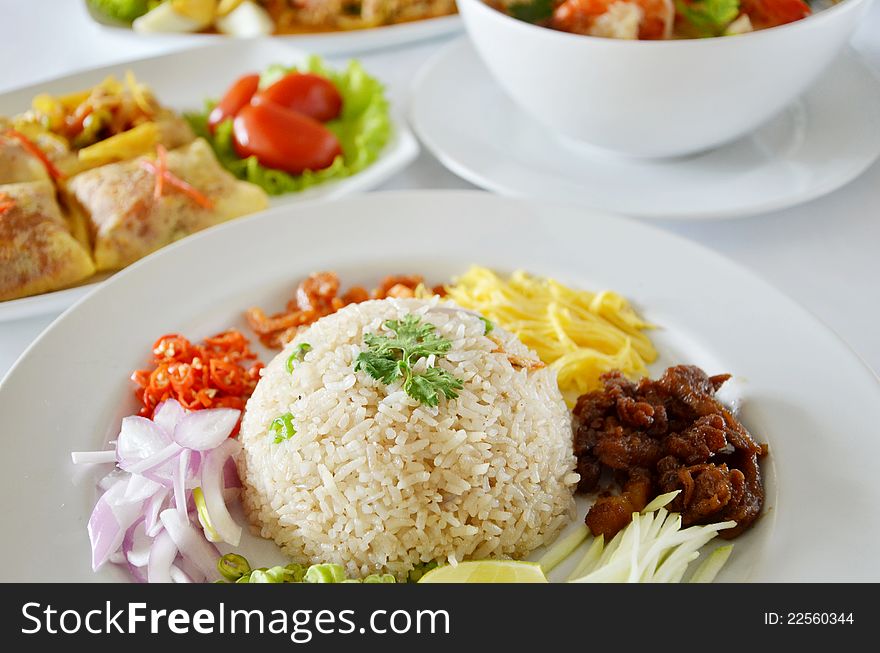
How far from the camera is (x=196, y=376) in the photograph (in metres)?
3.19

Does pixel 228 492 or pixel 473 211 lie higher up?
pixel 473 211

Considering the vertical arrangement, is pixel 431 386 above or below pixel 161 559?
above

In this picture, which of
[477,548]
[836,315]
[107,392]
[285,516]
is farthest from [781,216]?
[107,392]

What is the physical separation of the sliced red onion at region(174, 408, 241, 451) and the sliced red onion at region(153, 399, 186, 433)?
0.03 metres

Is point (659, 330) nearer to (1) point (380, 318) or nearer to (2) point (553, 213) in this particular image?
(2) point (553, 213)

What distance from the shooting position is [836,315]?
11.6 ft

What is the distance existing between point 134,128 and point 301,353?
79.4 inches

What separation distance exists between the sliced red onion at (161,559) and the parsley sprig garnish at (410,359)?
733 mm

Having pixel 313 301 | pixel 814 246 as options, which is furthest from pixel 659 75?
pixel 313 301

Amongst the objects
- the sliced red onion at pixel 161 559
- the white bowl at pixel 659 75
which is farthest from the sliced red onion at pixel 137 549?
the white bowl at pixel 659 75

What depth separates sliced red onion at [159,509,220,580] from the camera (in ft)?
8.73

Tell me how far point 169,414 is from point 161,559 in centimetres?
53

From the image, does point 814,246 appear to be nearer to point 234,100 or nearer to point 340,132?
point 340,132

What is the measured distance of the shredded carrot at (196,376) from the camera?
314cm
